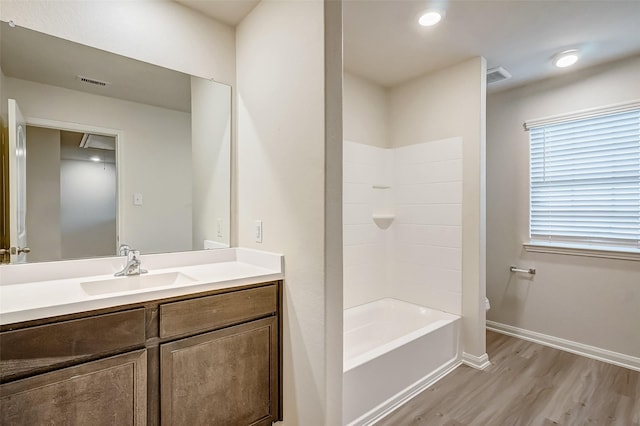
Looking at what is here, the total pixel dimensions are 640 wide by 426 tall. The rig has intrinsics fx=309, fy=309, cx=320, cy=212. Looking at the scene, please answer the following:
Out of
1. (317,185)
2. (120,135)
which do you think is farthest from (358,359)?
(120,135)

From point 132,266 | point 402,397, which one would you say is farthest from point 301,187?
point 402,397

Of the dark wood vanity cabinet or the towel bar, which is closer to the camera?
the dark wood vanity cabinet

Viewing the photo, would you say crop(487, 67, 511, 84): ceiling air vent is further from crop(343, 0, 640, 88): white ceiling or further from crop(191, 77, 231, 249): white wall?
crop(191, 77, 231, 249): white wall

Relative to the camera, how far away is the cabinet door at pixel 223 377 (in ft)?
4.44

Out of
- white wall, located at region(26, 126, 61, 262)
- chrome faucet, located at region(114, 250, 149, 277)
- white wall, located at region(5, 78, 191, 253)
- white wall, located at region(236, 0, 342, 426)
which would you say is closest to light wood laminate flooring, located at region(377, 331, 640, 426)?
white wall, located at region(236, 0, 342, 426)

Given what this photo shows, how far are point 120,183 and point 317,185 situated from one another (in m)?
1.18

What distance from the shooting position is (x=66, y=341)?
1.11m

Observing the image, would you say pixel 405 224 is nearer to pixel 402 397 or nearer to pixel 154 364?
pixel 402 397

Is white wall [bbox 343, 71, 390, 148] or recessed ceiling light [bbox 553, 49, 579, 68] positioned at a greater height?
recessed ceiling light [bbox 553, 49, 579, 68]

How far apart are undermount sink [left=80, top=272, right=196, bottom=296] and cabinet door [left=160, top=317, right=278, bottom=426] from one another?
1.13ft

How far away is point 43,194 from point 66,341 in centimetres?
85

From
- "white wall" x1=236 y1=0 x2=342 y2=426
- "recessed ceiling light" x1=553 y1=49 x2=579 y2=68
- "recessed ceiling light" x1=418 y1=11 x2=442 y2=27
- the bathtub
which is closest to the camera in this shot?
"white wall" x1=236 y1=0 x2=342 y2=426

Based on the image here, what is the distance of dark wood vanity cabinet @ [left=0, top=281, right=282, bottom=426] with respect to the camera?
1063mm

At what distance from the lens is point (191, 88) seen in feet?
6.45
